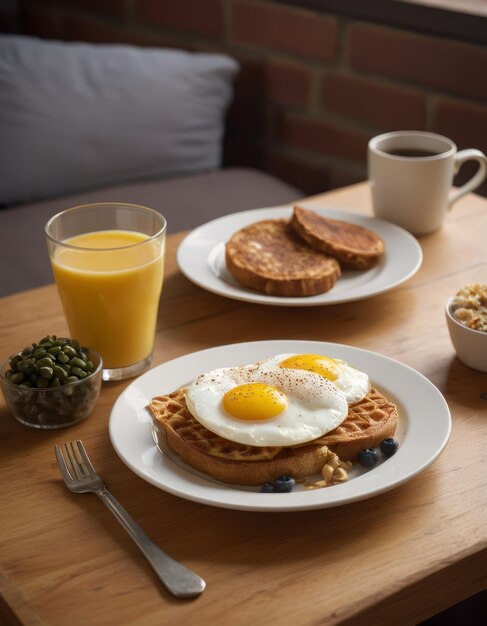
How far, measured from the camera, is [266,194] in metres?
2.61

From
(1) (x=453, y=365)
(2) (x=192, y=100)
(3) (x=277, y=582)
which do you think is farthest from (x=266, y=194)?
(3) (x=277, y=582)

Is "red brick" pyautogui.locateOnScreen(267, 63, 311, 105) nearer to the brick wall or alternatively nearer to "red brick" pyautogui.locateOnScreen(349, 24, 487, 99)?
→ the brick wall

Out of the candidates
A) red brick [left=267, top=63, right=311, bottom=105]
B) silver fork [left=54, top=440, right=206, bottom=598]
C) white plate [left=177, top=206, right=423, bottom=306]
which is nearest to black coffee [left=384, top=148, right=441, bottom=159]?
white plate [left=177, top=206, right=423, bottom=306]

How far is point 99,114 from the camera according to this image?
8.43 feet

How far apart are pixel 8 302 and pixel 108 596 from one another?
745 millimetres

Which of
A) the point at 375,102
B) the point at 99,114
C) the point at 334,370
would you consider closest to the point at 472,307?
the point at 334,370

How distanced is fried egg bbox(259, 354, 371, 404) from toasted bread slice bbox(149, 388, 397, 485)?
18 mm

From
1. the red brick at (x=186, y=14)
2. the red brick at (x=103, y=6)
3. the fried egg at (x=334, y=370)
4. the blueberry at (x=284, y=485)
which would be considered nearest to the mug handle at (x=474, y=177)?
the fried egg at (x=334, y=370)

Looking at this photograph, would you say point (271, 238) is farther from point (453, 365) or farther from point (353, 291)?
point (453, 365)

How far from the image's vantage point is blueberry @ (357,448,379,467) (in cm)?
100

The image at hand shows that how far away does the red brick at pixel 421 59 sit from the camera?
7.62ft

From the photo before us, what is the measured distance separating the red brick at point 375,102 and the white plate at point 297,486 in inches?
59.5

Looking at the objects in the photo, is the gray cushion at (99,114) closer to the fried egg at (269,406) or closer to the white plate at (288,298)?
the white plate at (288,298)

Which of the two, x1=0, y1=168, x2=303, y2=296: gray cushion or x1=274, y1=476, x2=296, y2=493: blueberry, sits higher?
x1=274, y1=476, x2=296, y2=493: blueberry
